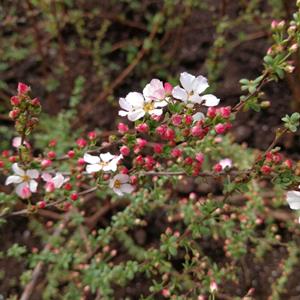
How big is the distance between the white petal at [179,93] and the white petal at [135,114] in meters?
0.11

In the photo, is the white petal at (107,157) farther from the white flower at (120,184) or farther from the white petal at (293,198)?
the white petal at (293,198)

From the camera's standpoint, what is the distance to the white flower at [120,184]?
1431 millimetres

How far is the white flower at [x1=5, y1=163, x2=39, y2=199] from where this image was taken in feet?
5.11

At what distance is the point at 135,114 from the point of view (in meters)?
1.30

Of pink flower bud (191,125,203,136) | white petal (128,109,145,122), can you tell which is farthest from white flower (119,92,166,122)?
pink flower bud (191,125,203,136)

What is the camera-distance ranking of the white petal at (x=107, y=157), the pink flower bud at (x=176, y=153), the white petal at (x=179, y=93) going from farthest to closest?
the pink flower bud at (x=176, y=153) → the white petal at (x=107, y=157) → the white petal at (x=179, y=93)

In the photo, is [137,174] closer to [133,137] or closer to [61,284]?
[133,137]

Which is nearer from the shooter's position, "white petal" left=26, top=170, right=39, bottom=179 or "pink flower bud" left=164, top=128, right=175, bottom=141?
"pink flower bud" left=164, top=128, right=175, bottom=141

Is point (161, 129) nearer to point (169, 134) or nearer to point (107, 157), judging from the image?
point (169, 134)

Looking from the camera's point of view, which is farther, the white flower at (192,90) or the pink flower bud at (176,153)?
the pink flower bud at (176,153)

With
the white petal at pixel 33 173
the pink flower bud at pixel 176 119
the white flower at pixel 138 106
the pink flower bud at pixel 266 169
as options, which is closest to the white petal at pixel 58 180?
the white petal at pixel 33 173

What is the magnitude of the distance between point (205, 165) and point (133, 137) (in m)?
1.07

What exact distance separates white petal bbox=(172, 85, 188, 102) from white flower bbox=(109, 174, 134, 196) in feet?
1.00

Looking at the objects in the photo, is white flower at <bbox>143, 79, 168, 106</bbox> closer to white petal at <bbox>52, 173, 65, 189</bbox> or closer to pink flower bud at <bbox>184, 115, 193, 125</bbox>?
pink flower bud at <bbox>184, 115, 193, 125</bbox>
